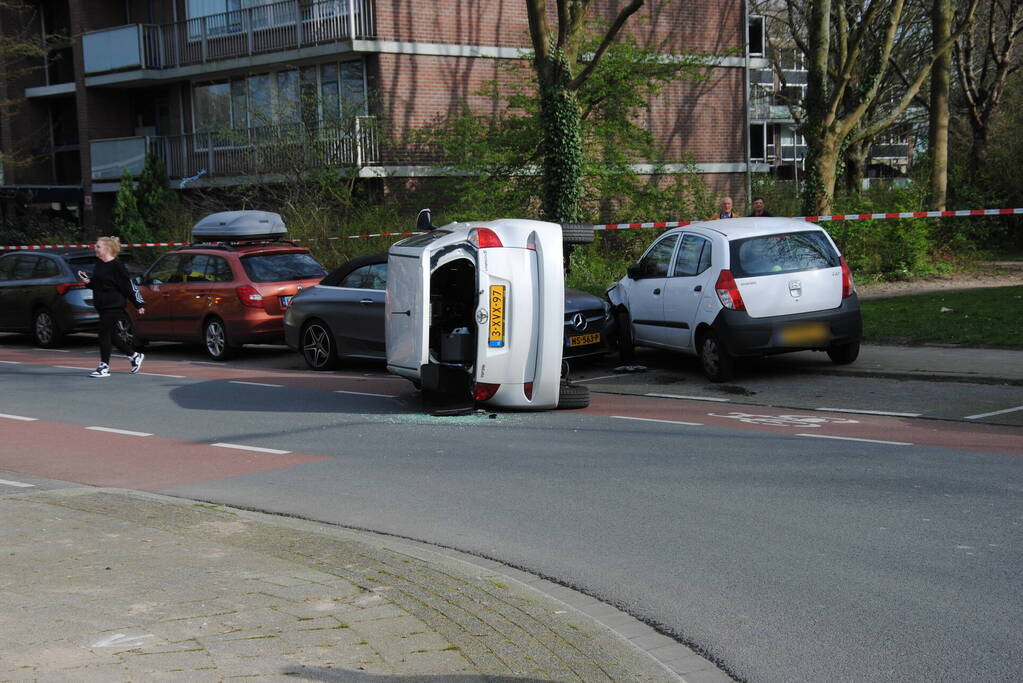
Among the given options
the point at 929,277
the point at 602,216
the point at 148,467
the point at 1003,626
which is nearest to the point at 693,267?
the point at 148,467

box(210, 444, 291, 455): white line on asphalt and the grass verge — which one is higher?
the grass verge

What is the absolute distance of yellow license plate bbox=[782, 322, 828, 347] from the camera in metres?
12.7

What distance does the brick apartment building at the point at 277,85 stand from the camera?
28.9m

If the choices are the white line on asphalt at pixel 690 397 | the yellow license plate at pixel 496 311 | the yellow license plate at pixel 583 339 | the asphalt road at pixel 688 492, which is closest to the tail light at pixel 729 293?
the asphalt road at pixel 688 492

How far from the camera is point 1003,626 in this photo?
521cm

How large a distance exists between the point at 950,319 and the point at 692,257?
449 centimetres

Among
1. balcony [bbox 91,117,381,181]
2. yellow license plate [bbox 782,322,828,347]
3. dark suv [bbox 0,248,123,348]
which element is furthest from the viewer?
balcony [bbox 91,117,381,181]

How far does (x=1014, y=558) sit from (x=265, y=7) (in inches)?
1132

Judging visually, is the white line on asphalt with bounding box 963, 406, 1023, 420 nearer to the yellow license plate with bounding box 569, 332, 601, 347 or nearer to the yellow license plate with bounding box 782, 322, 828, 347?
the yellow license plate with bounding box 782, 322, 828, 347

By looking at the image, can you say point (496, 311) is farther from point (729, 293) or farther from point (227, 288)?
point (227, 288)

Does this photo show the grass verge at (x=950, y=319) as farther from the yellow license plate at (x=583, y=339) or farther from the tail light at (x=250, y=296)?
the tail light at (x=250, y=296)

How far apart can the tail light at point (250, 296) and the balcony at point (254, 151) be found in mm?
10075

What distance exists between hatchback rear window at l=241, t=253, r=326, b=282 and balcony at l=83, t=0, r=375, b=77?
12.3 m

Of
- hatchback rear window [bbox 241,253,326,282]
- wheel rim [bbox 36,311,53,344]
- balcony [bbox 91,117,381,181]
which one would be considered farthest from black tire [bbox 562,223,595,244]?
balcony [bbox 91,117,381,181]
